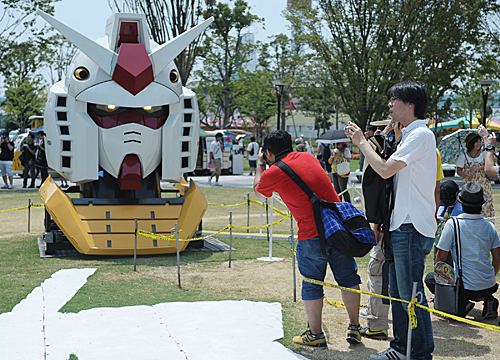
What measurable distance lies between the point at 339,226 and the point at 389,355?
1.03 metres

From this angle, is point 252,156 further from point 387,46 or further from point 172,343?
point 172,343

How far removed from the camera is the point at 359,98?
2300 centimetres

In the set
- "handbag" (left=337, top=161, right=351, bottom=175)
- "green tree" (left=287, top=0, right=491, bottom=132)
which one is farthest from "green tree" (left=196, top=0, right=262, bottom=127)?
"handbag" (left=337, top=161, right=351, bottom=175)

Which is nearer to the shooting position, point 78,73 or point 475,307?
point 475,307

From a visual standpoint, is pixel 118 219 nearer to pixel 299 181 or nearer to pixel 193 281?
pixel 193 281

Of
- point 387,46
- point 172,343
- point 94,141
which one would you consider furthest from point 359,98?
point 172,343

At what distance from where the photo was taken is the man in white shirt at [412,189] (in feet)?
12.6

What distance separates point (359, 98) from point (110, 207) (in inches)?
641

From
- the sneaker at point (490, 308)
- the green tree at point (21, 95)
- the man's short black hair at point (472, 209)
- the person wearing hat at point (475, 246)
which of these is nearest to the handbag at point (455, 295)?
the person wearing hat at point (475, 246)

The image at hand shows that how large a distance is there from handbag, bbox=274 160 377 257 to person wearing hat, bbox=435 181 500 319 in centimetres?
135

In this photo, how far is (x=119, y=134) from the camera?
8.52 meters

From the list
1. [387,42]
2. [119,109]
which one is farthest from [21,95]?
[119,109]

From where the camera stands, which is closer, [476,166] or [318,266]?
[318,266]

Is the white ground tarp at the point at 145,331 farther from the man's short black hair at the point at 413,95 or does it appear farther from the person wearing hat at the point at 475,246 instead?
the man's short black hair at the point at 413,95
